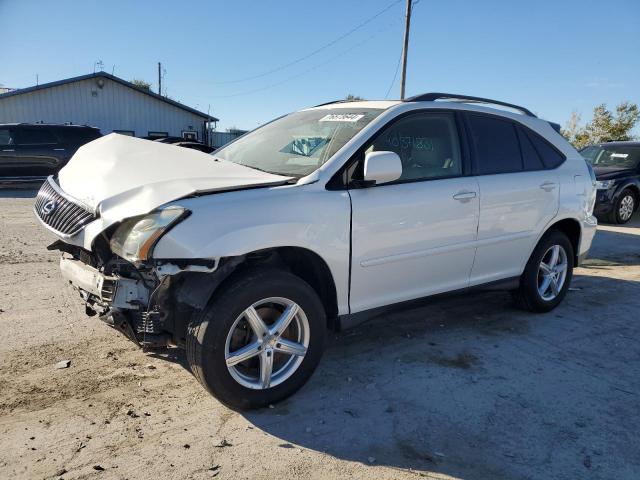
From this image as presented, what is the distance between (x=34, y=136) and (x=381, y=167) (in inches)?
533

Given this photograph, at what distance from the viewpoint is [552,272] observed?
490 centimetres

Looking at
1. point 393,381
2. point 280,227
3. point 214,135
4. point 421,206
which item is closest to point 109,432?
point 280,227

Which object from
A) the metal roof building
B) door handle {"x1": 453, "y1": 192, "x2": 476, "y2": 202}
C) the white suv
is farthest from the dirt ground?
the metal roof building

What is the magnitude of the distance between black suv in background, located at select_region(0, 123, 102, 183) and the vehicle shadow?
490 inches

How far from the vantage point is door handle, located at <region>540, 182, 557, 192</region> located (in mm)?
4539

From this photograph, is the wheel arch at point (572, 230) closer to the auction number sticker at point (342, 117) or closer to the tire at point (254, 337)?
the auction number sticker at point (342, 117)

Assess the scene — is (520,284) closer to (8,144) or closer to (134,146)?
(134,146)

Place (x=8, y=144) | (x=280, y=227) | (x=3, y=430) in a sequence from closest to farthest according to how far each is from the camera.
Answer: (x=3, y=430) → (x=280, y=227) → (x=8, y=144)

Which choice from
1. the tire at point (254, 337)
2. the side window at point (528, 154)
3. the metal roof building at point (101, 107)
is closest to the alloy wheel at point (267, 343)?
the tire at point (254, 337)

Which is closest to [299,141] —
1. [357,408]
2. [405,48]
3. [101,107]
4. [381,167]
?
[381,167]

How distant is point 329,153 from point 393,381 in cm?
162

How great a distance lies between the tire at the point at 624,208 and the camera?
37.2ft

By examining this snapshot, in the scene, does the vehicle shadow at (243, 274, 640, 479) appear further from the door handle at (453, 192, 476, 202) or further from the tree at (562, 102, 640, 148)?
the tree at (562, 102, 640, 148)

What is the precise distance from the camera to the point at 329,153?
3.41m
